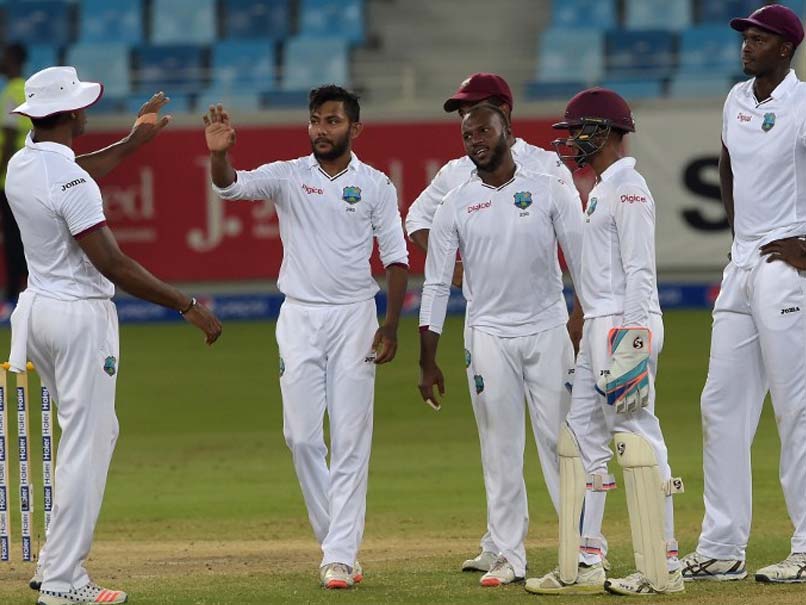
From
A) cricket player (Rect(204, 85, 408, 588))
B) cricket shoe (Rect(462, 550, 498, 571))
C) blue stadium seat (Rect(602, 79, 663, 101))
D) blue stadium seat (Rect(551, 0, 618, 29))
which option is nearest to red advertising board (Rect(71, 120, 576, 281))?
blue stadium seat (Rect(602, 79, 663, 101))

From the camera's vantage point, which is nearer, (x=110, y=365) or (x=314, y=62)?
(x=110, y=365)

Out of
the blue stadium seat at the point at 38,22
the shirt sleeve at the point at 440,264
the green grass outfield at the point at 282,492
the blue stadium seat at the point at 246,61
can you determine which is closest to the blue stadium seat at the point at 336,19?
the blue stadium seat at the point at 246,61

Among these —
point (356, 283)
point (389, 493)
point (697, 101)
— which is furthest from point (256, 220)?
point (356, 283)

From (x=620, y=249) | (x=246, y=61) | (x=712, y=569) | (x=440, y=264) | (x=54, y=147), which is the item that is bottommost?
(x=712, y=569)

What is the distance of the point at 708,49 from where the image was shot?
22156 mm

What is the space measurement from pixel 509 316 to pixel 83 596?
2188 mm

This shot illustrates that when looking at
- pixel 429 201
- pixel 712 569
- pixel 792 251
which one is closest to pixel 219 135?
pixel 429 201

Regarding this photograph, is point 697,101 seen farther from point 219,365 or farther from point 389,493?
point 389,493

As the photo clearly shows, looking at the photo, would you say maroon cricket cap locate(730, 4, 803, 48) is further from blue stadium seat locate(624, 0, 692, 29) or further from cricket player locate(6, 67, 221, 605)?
blue stadium seat locate(624, 0, 692, 29)

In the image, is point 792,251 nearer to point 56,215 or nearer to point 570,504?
point 570,504

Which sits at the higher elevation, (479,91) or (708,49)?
(708,49)

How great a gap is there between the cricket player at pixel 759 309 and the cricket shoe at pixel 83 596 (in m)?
2.41

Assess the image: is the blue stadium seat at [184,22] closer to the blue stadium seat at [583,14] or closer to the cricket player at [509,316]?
the blue stadium seat at [583,14]

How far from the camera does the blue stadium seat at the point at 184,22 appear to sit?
77.1 ft
